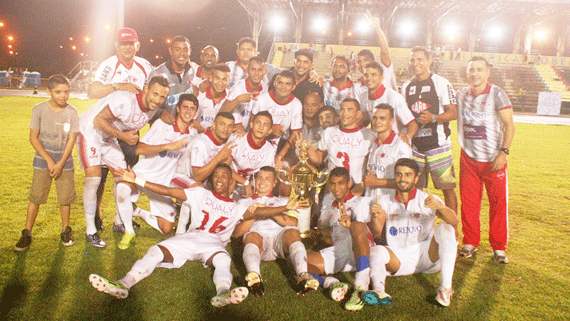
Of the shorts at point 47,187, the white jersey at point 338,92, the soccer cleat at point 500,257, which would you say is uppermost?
the white jersey at point 338,92

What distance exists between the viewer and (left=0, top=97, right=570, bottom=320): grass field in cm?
327

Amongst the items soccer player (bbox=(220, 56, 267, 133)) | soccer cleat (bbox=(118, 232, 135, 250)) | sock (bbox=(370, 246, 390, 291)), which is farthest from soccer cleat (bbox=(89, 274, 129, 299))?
soccer player (bbox=(220, 56, 267, 133))

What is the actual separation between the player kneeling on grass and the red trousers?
2.19m

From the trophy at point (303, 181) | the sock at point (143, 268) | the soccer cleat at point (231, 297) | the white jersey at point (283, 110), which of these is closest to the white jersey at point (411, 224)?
the trophy at point (303, 181)

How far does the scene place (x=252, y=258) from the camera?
3.70 meters

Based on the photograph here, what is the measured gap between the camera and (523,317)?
3.40 m

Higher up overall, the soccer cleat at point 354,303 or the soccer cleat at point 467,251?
the soccer cleat at point 354,303

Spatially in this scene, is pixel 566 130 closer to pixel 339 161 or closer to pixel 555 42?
pixel 339 161

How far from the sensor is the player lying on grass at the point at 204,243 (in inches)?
128

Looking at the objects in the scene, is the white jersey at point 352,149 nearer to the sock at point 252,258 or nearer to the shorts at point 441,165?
the shorts at point 441,165

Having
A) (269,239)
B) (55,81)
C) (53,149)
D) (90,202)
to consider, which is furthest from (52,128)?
(269,239)

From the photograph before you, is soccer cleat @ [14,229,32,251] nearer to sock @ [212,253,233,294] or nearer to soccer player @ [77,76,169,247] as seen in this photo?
soccer player @ [77,76,169,247]

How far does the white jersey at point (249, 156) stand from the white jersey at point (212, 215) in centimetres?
98

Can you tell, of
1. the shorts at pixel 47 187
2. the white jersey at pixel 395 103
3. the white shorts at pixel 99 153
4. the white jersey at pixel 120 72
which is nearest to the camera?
the shorts at pixel 47 187
